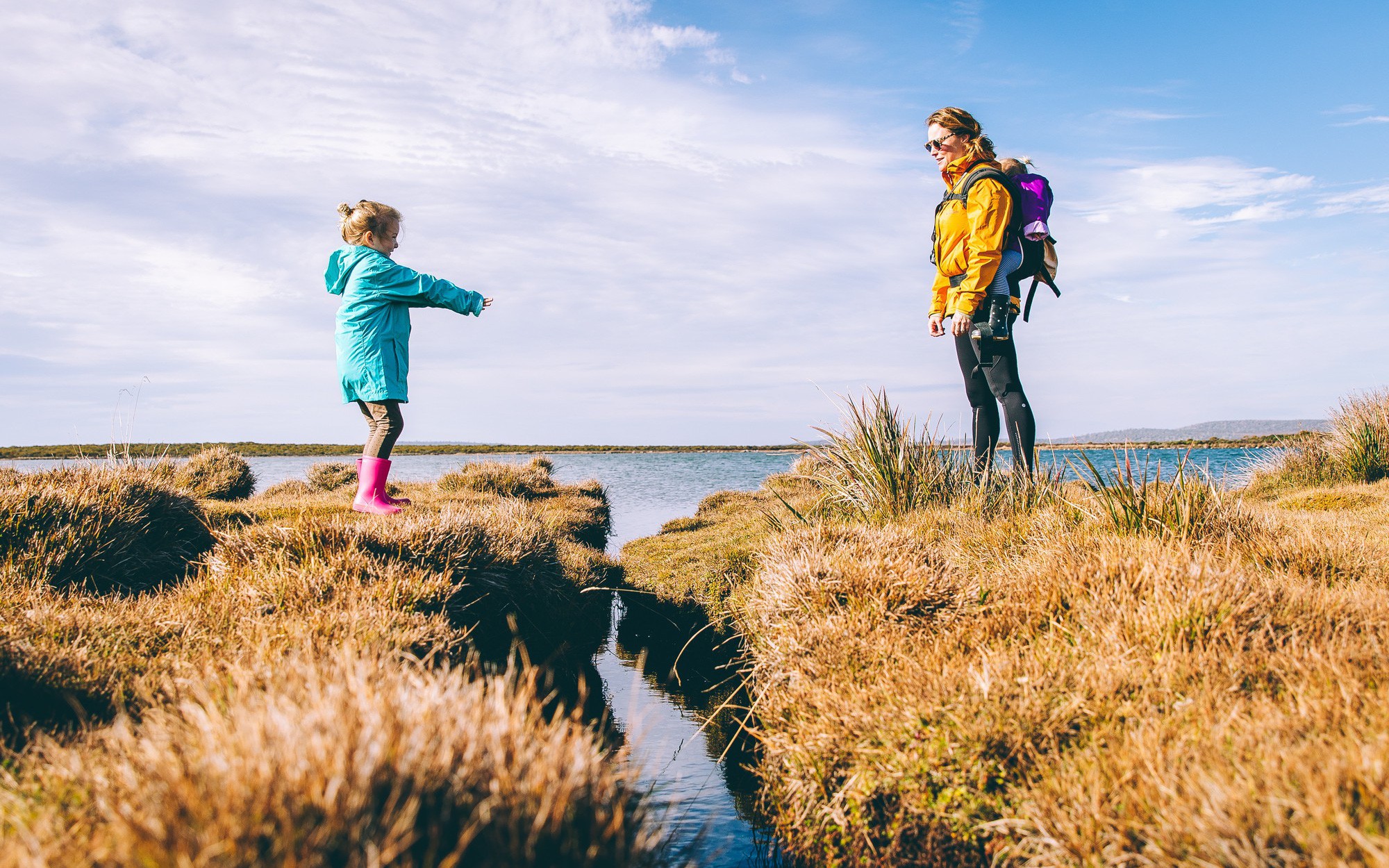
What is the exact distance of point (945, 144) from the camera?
6.01 meters

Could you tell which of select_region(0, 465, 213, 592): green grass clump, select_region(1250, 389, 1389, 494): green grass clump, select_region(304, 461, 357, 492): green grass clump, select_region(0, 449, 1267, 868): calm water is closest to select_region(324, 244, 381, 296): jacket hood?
select_region(0, 465, 213, 592): green grass clump

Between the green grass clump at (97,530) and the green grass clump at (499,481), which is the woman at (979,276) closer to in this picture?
the green grass clump at (97,530)

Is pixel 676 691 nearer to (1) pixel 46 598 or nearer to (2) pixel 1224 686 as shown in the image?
(2) pixel 1224 686

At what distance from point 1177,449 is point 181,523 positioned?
295 inches

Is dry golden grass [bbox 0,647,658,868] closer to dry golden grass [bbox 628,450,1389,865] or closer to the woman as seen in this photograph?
dry golden grass [bbox 628,450,1389,865]

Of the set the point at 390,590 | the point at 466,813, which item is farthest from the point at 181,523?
the point at 466,813

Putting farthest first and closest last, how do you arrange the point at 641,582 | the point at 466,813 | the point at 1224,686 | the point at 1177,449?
the point at 641,582
the point at 1177,449
the point at 1224,686
the point at 466,813

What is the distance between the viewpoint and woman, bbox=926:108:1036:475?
555 centimetres

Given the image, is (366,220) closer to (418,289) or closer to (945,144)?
(418,289)

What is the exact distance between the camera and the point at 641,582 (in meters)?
7.69

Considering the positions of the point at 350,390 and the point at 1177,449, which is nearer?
the point at 1177,449

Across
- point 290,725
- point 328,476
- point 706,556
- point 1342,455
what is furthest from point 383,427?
point 1342,455

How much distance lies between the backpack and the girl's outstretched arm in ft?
13.5

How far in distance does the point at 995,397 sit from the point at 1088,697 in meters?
3.94
